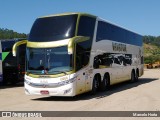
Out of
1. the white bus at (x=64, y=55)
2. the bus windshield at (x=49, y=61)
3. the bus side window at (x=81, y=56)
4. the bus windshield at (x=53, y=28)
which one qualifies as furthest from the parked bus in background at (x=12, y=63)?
the bus side window at (x=81, y=56)

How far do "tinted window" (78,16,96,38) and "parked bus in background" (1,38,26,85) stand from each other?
7890 mm

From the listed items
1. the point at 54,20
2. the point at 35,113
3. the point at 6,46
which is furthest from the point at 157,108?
the point at 6,46

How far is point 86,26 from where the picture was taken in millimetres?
16297

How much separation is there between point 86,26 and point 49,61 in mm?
2533

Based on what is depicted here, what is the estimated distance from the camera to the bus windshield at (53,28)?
1514cm

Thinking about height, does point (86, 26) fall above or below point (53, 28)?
above

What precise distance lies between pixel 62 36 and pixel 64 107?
11.0 feet

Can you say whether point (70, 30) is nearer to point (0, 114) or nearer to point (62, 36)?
point (62, 36)

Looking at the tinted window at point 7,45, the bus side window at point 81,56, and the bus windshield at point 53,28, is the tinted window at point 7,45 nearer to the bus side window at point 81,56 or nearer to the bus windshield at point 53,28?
the bus windshield at point 53,28

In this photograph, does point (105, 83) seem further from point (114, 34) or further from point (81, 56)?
point (81, 56)

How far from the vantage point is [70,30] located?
15133mm

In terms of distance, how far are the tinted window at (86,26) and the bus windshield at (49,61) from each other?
4.41 ft

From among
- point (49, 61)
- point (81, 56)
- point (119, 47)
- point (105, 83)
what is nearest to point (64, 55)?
point (49, 61)

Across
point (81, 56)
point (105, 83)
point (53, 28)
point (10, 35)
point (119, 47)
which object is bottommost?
point (105, 83)
